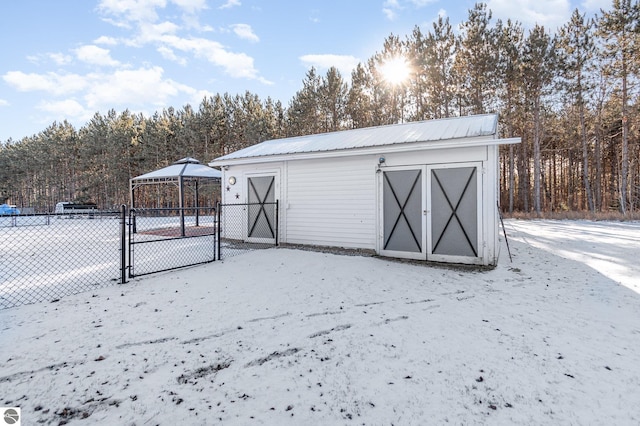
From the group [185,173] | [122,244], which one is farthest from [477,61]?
[122,244]

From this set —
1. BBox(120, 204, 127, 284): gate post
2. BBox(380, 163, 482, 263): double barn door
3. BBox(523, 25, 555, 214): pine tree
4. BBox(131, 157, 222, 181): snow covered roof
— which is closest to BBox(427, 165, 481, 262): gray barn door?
BBox(380, 163, 482, 263): double barn door

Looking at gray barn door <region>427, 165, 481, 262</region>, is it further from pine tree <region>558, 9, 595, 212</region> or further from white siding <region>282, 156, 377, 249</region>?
pine tree <region>558, 9, 595, 212</region>

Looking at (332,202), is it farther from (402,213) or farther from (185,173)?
(185,173)

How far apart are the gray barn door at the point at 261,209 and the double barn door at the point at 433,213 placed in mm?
3432

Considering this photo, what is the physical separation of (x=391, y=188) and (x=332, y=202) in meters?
1.67

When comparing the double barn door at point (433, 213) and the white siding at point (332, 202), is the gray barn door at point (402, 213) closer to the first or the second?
the double barn door at point (433, 213)

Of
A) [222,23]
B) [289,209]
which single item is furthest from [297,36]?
[289,209]

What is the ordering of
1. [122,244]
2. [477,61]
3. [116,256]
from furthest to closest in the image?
[477,61] < [116,256] < [122,244]

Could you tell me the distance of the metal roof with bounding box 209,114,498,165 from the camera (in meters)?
6.99

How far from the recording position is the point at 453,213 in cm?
674

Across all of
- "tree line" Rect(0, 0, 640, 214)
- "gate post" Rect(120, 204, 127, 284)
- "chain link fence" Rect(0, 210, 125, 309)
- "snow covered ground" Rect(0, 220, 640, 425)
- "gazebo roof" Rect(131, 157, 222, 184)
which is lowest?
"snow covered ground" Rect(0, 220, 640, 425)

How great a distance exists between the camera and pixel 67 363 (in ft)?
8.92

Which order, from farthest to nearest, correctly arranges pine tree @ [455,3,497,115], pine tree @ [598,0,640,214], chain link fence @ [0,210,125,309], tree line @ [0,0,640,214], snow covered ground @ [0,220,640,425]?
pine tree @ [455,3,497,115] < tree line @ [0,0,640,214] < pine tree @ [598,0,640,214] < chain link fence @ [0,210,125,309] < snow covered ground @ [0,220,640,425]

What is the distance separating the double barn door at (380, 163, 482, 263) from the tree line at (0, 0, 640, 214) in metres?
14.1
